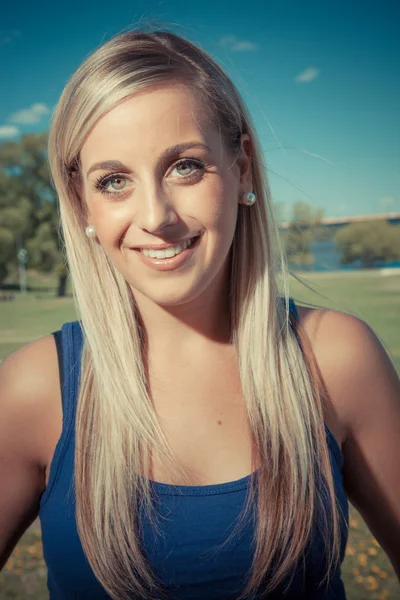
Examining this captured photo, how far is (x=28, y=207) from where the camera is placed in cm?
3047

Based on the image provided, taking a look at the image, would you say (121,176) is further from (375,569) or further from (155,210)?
(375,569)

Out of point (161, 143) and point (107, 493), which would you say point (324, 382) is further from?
point (161, 143)

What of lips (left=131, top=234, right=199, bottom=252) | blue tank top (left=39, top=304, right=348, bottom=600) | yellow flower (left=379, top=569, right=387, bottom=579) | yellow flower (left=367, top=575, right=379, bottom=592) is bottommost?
yellow flower (left=367, top=575, right=379, bottom=592)

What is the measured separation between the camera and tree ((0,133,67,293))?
29562 mm

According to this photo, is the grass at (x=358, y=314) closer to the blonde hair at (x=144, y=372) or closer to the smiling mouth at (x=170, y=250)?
the blonde hair at (x=144, y=372)

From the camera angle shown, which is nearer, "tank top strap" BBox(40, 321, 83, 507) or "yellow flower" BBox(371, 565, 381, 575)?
"tank top strap" BBox(40, 321, 83, 507)

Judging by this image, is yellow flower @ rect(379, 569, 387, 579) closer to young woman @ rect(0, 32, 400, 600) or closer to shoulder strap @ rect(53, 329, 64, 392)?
young woman @ rect(0, 32, 400, 600)

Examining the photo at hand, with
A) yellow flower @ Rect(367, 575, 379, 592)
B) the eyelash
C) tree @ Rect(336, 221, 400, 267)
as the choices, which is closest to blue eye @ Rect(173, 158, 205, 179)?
the eyelash

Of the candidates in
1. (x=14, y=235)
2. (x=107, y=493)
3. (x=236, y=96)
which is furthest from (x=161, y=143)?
(x=14, y=235)

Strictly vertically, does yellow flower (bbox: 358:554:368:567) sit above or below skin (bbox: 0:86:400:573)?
below

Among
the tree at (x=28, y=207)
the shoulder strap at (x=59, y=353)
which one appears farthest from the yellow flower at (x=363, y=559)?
the tree at (x=28, y=207)

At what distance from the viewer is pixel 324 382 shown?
194cm

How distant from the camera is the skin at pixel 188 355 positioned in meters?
1.68

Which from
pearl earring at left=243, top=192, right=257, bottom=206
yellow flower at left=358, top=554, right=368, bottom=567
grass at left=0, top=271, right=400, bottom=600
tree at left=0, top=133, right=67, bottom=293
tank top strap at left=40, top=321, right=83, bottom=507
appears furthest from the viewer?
tree at left=0, top=133, right=67, bottom=293
